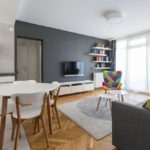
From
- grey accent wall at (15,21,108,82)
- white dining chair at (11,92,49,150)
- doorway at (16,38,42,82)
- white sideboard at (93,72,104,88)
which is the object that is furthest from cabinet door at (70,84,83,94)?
white dining chair at (11,92,49,150)

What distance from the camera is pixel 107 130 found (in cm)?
210

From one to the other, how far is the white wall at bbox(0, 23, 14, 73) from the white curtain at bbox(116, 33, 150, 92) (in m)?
4.48

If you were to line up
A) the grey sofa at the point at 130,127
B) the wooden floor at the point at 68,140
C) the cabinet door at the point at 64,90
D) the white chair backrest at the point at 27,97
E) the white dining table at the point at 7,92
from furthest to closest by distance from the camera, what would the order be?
1. the cabinet door at the point at 64,90
2. the wooden floor at the point at 68,140
3. the white dining table at the point at 7,92
4. the white chair backrest at the point at 27,97
5. the grey sofa at the point at 130,127

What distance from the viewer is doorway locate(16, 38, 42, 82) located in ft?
16.5

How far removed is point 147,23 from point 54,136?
4.18 m

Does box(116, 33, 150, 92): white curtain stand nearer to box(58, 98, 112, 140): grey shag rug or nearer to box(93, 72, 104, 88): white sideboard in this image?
box(93, 72, 104, 88): white sideboard

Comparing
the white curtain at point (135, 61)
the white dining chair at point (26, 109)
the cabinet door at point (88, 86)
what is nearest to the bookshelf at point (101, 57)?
the white curtain at point (135, 61)

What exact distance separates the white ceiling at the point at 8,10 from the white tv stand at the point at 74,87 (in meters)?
2.53

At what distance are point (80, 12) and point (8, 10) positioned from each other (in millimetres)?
1696

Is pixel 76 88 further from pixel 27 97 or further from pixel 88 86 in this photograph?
pixel 27 97

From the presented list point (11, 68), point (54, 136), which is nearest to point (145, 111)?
point (54, 136)

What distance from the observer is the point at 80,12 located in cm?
313

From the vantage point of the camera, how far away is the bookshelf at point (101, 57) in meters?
5.59

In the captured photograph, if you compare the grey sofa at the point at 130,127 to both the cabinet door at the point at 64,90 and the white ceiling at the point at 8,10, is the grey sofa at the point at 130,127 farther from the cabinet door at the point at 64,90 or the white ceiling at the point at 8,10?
the cabinet door at the point at 64,90
